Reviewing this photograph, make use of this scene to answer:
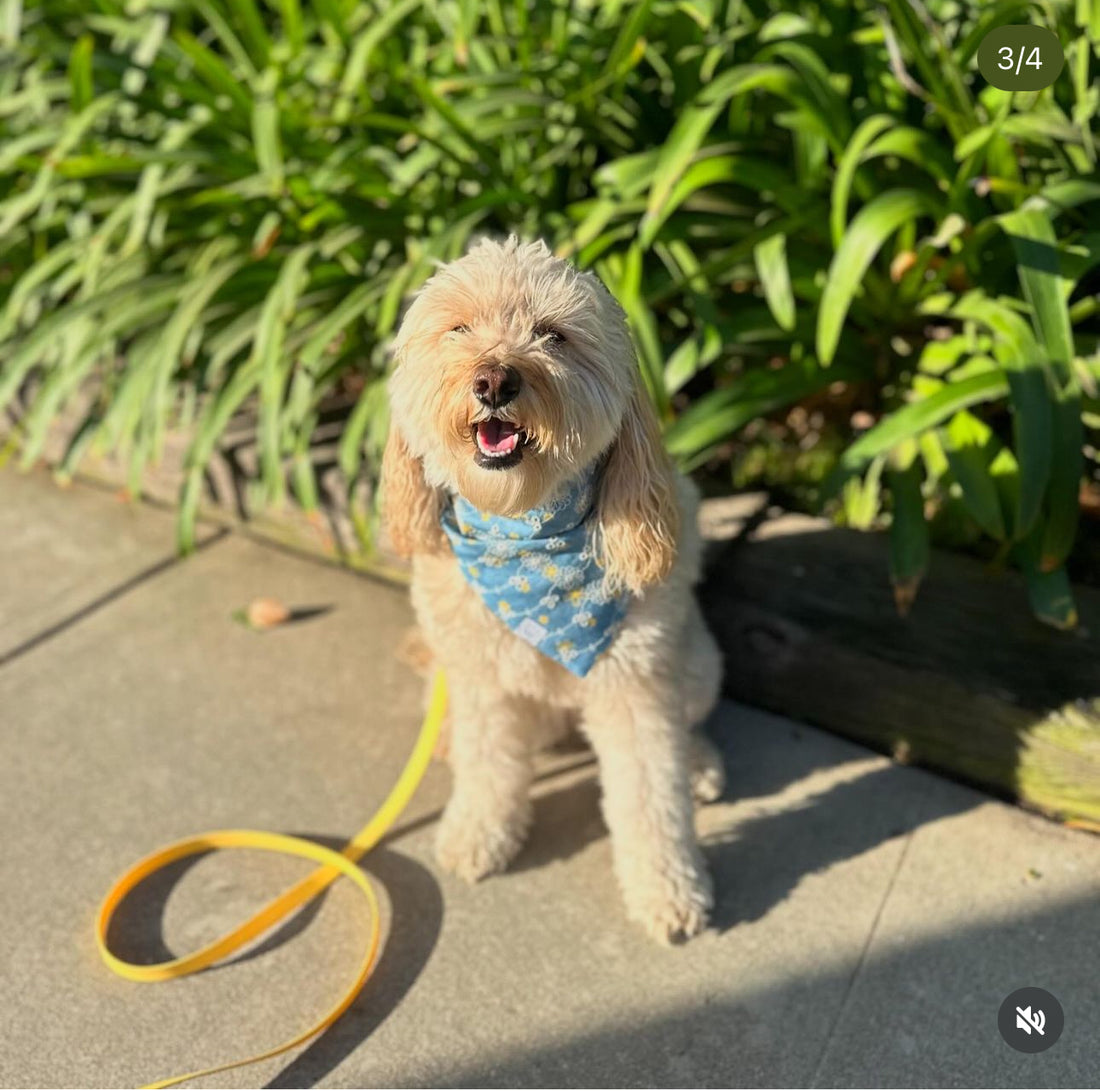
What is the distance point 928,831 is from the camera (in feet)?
9.15

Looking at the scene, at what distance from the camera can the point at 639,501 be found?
218cm

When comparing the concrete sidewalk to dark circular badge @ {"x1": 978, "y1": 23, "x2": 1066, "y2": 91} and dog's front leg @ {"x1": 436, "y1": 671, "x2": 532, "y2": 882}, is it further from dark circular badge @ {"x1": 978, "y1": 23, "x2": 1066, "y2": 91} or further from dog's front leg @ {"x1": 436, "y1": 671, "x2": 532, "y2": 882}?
dark circular badge @ {"x1": 978, "y1": 23, "x2": 1066, "y2": 91}

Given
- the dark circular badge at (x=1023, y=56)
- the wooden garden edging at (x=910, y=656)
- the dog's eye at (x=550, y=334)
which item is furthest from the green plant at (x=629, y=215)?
the dog's eye at (x=550, y=334)

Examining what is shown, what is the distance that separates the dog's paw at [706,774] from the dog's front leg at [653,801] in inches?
13.8

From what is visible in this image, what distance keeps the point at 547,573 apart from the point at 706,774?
0.97 metres

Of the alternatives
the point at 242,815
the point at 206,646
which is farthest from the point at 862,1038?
the point at 206,646

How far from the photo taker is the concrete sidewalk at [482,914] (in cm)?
229

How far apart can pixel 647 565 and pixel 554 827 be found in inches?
41.3

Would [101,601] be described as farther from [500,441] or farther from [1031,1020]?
[1031,1020]

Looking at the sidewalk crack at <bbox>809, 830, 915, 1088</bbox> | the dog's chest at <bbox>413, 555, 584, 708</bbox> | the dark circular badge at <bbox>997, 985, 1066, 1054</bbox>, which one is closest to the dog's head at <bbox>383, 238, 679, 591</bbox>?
the dog's chest at <bbox>413, 555, 584, 708</bbox>

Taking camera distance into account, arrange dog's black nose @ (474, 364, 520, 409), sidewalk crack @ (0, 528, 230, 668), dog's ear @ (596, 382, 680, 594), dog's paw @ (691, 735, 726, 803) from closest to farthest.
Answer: dog's black nose @ (474, 364, 520, 409) → dog's ear @ (596, 382, 680, 594) → dog's paw @ (691, 735, 726, 803) → sidewalk crack @ (0, 528, 230, 668)

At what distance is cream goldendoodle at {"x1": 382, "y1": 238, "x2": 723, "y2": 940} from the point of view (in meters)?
1.99

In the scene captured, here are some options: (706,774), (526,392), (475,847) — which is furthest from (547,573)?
(706,774)

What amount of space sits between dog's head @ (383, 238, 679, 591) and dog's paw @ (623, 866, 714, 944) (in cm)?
83
